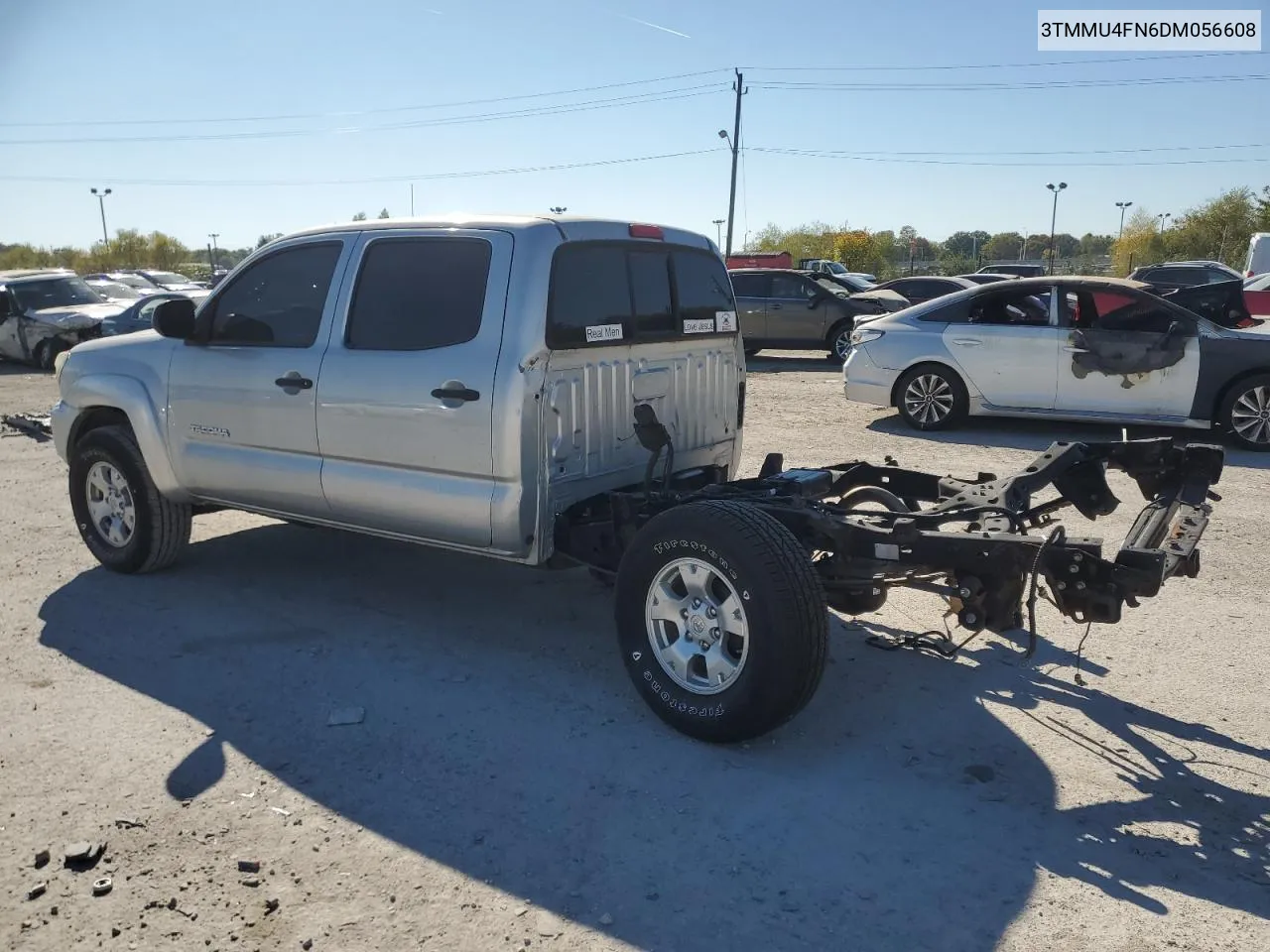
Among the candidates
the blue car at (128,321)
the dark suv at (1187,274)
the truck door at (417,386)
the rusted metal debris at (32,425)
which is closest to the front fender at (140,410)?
the truck door at (417,386)

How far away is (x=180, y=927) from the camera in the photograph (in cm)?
289

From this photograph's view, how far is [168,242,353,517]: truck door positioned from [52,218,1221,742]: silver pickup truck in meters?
0.02

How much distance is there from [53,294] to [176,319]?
16075mm

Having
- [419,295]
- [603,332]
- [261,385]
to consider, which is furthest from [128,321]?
[603,332]

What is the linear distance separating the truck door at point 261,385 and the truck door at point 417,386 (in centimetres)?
16

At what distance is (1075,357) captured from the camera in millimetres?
10156

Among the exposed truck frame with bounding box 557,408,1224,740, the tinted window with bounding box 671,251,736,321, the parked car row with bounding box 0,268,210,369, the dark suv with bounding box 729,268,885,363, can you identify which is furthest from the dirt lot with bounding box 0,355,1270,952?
the parked car row with bounding box 0,268,210,369

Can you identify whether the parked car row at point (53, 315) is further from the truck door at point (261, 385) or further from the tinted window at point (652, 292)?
the tinted window at point (652, 292)

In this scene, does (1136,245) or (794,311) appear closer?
(794,311)

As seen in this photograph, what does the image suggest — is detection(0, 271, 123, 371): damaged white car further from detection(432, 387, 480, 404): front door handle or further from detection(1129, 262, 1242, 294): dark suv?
detection(1129, 262, 1242, 294): dark suv

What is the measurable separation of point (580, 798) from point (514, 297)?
2096 millimetres

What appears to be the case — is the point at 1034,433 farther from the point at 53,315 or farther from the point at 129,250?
the point at 129,250

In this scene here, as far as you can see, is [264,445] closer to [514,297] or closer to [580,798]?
[514,297]

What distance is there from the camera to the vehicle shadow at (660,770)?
9.98 feet
